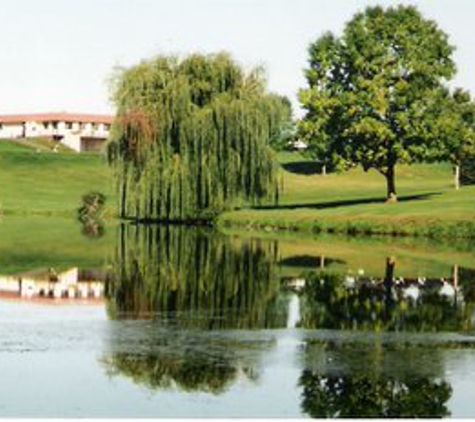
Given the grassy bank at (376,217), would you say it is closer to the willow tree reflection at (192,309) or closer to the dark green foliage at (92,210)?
the dark green foliage at (92,210)

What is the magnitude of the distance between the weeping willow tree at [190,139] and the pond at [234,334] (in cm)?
1633


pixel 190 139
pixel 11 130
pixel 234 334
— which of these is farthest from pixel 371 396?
pixel 11 130

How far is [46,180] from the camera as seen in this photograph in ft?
353

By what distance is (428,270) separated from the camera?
41.2m

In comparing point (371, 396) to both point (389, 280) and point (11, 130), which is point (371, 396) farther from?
point (11, 130)

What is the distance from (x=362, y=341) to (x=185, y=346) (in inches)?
142

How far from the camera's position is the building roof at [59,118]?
16038 cm

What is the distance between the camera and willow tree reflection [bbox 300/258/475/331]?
26922 mm

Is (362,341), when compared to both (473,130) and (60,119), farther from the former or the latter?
(60,119)

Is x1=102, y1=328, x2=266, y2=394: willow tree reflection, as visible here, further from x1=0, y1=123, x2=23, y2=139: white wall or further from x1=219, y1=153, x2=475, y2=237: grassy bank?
x1=0, y1=123, x2=23, y2=139: white wall

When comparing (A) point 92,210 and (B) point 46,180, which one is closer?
(A) point 92,210

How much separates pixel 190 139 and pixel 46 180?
1825 inches

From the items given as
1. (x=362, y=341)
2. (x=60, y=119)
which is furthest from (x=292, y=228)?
(x=60, y=119)

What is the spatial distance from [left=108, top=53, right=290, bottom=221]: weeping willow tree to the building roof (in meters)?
93.9
